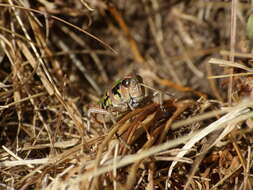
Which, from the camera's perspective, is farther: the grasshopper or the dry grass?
the grasshopper

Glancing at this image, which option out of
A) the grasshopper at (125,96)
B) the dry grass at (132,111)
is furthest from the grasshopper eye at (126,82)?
the dry grass at (132,111)

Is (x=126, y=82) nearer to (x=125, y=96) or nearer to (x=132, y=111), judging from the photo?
(x=125, y=96)

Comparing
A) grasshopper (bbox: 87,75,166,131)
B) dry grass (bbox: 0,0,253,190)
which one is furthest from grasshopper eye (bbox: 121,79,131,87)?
dry grass (bbox: 0,0,253,190)

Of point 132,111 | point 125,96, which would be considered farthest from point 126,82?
point 132,111

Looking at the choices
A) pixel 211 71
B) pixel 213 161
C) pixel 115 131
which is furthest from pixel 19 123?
pixel 211 71

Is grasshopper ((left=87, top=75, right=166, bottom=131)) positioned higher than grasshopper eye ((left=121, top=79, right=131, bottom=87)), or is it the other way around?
grasshopper eye ((left=121, top=79, right=131, bottom=87))

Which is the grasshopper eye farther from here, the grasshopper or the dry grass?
the dry grass

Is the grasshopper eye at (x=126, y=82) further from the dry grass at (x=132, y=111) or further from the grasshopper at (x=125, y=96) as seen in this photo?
the dry grass at (x=132, y=111)

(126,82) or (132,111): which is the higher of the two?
(126,82)
